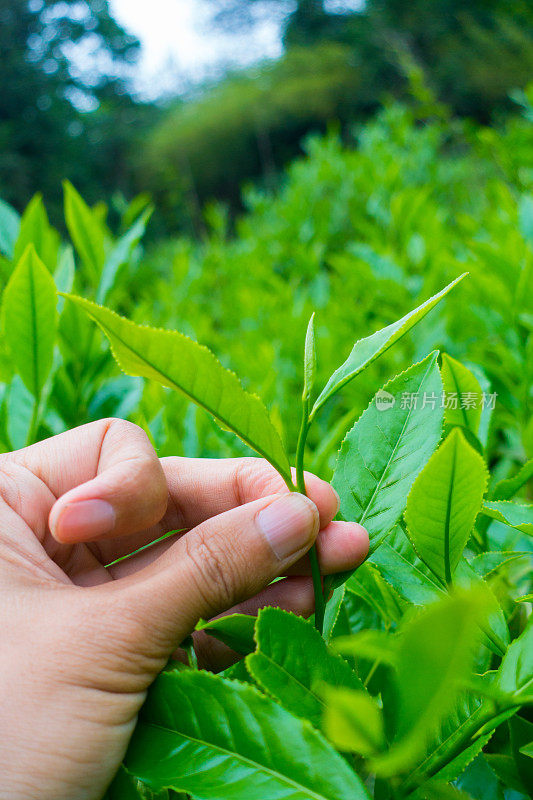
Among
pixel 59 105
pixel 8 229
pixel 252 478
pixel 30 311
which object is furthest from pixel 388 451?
pixel 59 105

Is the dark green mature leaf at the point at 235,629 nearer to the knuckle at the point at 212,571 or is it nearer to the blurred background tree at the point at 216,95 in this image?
the knuckle at the point at 212,571

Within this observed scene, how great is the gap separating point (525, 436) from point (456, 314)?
2.45 feet

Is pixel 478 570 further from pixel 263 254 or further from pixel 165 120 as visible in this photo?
pixel 165 120

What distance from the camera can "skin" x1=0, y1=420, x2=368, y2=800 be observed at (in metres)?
0.58

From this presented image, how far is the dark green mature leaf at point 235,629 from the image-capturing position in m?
0.62

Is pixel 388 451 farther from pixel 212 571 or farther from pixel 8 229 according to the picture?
pixel 8 229

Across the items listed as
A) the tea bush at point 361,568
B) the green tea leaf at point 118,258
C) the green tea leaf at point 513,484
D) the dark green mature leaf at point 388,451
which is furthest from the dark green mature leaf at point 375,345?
the green tea leaf at point 118,258

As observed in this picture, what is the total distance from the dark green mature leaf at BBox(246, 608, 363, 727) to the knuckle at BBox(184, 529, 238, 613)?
11 centimetres

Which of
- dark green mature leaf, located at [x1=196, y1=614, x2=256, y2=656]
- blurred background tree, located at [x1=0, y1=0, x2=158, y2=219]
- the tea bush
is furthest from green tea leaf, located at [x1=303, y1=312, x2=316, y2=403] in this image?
blurred background tree, located at [x1=0, y1=0, x2=158, y2=219]

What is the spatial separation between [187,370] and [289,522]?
20 centimetres

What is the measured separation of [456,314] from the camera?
192cm

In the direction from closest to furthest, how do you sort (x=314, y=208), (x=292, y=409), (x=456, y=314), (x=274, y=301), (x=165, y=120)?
(x=292, y=409)
(x=456, y=314)
(x=274, y=301)
(x=314, y=208)
(x=165, y=120)

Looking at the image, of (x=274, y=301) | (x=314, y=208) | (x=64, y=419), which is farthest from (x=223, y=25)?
(x=64, y=419)

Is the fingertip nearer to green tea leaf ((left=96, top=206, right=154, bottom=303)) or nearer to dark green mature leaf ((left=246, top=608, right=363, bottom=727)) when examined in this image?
dark green mature leaf ((left=246, top=608, right=363, bottom=727))
